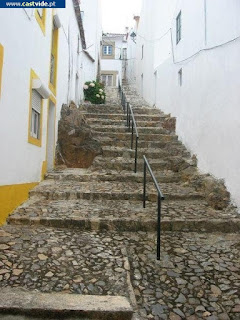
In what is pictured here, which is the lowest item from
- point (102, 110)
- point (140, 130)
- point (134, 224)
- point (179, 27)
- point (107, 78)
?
point (134, 224)

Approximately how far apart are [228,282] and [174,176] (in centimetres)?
362

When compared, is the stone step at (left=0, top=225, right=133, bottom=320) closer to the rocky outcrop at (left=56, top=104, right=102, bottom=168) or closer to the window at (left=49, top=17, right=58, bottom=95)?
the rocky outcrop at (left=56, top=104, right=102, bottom=168)

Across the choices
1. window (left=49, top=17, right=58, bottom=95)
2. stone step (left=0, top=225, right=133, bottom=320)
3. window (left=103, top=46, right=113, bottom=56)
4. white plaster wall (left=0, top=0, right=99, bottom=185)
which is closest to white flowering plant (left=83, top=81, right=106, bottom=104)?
window (left=49, top=17, right=58, bottom=95)

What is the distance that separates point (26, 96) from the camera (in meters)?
4.94

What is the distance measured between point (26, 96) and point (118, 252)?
3183 mm

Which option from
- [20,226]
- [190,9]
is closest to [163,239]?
[20,226]

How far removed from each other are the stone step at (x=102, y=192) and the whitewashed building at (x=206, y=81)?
2.65 ft

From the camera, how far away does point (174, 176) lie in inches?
255

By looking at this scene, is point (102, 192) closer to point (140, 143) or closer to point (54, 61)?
point (140, 143)

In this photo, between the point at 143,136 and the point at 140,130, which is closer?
the point at 143,136

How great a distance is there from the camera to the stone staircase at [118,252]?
2570 mm

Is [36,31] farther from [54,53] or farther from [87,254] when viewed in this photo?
[87,254]

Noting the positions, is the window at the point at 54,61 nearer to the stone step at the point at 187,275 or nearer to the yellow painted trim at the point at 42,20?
the yellow painted trim at the point at 42,20

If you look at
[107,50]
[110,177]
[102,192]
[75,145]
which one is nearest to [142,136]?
[75,145]
